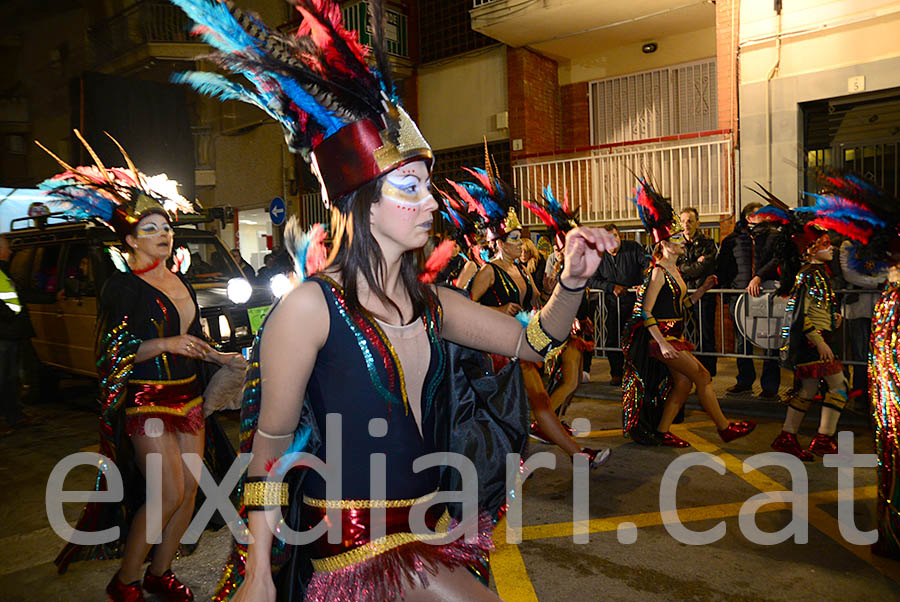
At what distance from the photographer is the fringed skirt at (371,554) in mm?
1922

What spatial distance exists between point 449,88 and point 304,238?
14.9m

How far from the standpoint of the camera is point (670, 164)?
41.9ft

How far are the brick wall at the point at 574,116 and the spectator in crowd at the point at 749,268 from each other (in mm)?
6978

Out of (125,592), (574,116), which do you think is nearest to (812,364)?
(125,592)

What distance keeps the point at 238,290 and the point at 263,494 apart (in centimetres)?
688

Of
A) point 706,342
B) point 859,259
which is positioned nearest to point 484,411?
point 859,259

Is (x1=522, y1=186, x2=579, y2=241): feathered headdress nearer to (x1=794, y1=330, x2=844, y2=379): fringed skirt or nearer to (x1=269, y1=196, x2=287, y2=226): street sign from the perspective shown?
(x1=794, y1=330, x2=844, y2=379): fringed skirt

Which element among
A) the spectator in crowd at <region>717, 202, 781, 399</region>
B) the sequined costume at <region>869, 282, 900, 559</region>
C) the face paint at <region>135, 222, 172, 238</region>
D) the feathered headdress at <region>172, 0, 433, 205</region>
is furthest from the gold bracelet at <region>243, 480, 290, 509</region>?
the spectator in crowd at <region>717, 202, 781, 399</region>

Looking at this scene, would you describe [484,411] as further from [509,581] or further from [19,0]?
[19,0]

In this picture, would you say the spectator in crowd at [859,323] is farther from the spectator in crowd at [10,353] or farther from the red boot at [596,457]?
the spectator in crowd at [10,353]

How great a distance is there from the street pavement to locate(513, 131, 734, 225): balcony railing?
21.6 feet

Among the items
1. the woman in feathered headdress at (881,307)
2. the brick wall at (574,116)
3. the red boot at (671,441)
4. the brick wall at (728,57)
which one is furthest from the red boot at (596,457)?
the brick wall at (574,116)

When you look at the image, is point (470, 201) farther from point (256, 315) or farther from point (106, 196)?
point (106, 196)

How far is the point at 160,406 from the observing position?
148 inches
